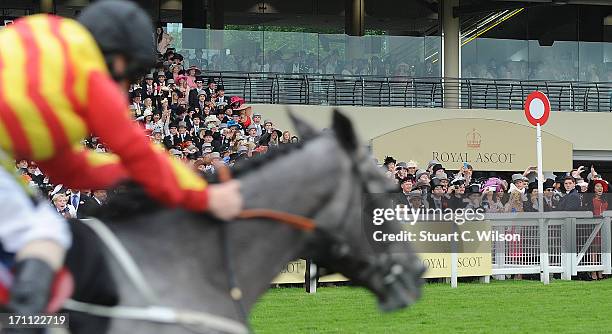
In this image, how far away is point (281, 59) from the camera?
2206 cm

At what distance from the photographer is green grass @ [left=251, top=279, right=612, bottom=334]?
360 inches

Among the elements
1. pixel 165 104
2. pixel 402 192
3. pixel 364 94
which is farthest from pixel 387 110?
pixel 402 192

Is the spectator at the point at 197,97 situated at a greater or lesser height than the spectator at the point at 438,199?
greater

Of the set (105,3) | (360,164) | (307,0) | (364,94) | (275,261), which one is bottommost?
(275,261)

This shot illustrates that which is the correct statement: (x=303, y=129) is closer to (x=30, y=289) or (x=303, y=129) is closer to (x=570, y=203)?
(x=30, y=289)

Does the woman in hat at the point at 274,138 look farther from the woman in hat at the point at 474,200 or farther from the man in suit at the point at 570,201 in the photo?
the man in suit at the point at 570,201

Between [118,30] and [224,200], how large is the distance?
621 millimetres

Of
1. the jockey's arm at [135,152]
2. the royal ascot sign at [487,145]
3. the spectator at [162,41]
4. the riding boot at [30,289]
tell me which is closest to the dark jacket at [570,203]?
the royal ascot sign at [487,145]

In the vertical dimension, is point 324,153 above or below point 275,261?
above

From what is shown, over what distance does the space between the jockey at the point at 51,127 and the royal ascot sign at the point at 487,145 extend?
59.8 feet

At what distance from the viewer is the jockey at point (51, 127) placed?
2828 millimetres

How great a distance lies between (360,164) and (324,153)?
147mm

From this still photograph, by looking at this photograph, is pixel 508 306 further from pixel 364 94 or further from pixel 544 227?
pixel 364 94

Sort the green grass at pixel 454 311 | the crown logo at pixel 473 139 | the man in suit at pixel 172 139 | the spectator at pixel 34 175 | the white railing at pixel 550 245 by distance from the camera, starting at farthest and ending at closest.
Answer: the crown logo at pixel 473 139 < the man in suit at pixel 172 139 < the white railing at pixel 550 245 < the spectator at pixel 34 175 < the green grass at pixel 454 311
